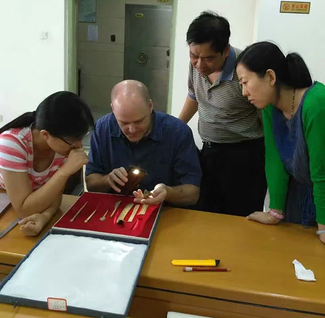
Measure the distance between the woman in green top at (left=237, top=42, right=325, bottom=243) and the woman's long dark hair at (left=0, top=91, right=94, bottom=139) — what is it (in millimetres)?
556

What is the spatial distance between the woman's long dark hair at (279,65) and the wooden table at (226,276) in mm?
500

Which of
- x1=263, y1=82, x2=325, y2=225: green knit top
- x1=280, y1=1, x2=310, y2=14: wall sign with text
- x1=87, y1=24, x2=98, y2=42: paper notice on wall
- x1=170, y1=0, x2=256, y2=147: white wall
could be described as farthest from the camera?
x1=87, y1=24, x2=98, y2=42: paper notice on wall

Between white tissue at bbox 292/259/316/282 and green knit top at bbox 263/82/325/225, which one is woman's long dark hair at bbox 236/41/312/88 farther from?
white tissue at bbox 292/259/316/282

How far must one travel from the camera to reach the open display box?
785mm

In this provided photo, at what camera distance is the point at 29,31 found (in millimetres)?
3500

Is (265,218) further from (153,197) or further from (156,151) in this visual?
(156,151)

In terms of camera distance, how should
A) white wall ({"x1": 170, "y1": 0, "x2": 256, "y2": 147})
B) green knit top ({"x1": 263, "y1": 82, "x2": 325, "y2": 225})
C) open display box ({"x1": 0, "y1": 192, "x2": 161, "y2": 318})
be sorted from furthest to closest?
white wall ({"x1": 170, "y1": 0, "x2": 256, "y2": 147})
green knit top ({"x1": 263, "y1": 82, "x2": 325, "y2": 225})
open display box ({"x1": 0, "y1": 192, "x2": 161, "y2": 318})

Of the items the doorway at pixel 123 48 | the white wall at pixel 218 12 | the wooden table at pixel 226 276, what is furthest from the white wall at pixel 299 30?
the doorway at pixel 123 48

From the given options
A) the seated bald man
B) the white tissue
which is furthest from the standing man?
the white tissue

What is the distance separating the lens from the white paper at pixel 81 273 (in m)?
0.79

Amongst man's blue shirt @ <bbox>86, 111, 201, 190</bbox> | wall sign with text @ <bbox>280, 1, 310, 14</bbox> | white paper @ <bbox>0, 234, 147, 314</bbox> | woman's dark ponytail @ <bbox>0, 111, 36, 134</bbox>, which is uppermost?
wall sign with text @ <bbox>280, 1, 310, 14</bbox>

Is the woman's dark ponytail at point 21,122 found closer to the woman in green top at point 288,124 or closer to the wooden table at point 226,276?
the wooden table at point 226,276

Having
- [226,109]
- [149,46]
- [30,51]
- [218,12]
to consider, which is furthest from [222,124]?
[149,46]

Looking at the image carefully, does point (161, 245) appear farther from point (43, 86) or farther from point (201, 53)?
point (43, 86)
